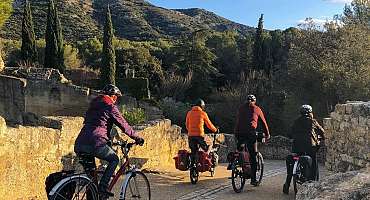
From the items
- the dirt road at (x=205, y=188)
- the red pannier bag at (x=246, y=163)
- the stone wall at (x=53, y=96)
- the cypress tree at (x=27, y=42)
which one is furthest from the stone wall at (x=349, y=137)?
the cypress tree at (x=27, y=42)

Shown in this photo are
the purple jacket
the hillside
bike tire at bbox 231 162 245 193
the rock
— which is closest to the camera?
the rock

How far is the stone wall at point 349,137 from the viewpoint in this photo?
353 inches

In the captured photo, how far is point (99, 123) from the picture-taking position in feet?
22.0

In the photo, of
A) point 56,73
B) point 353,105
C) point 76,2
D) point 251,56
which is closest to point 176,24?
point 76,2

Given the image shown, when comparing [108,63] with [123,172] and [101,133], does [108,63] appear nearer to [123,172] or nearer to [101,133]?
[123,172]

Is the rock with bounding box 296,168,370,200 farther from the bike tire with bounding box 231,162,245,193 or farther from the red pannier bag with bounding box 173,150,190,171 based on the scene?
the red pannier bag with bounding box 173,150,190,171

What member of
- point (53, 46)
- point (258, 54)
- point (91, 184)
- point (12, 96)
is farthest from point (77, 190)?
point (258, 54)

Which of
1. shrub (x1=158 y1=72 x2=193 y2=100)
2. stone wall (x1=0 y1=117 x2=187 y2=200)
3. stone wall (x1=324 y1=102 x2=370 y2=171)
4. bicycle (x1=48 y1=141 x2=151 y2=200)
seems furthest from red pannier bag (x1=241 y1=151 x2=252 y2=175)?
shrub (x1=158 y1=72 x2=193 y2=100)

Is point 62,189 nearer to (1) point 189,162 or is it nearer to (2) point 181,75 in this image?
(1) point 189,162

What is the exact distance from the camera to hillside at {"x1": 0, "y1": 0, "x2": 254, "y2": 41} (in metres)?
67.2

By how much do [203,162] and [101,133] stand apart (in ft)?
14.8

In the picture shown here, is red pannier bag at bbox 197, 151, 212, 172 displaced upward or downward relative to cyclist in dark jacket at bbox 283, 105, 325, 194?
downward

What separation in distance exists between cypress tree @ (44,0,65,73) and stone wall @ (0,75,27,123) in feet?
36.1

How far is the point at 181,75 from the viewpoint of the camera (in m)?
47.3
